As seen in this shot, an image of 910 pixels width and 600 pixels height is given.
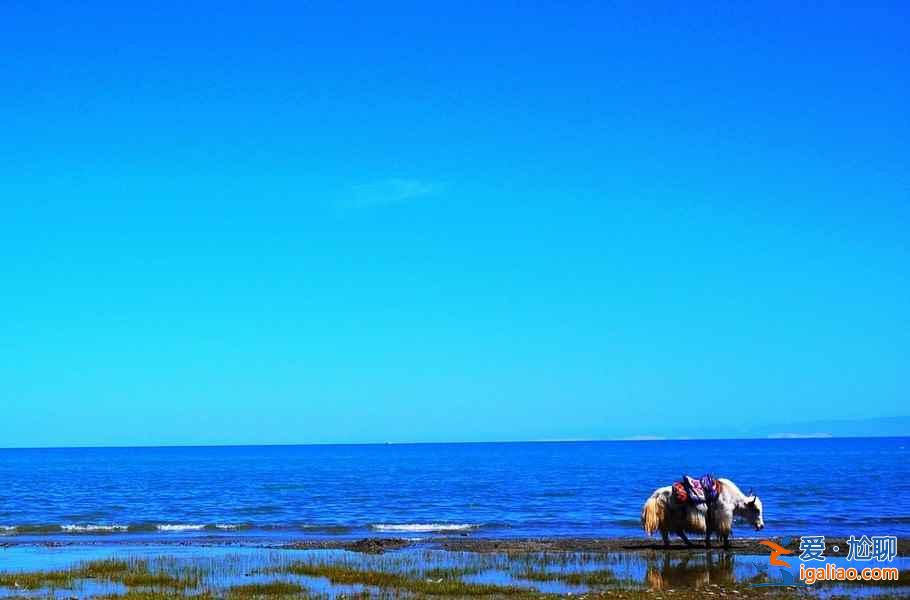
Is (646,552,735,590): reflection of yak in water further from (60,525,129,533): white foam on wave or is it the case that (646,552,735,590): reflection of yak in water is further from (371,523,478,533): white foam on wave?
(60,525,129,533): white foam on wave

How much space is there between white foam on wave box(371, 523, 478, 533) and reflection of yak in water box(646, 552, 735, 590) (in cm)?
1374

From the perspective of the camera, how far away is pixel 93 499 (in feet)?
198

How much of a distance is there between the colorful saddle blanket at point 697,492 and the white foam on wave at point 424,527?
41.6 ft

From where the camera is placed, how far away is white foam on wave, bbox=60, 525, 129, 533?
133 ft

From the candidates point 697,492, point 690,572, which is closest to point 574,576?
point 690,572

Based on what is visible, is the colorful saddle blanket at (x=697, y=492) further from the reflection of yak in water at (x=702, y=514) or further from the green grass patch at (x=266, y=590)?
the green grass patch at (x=266, y=590)

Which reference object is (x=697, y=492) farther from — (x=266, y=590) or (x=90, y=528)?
(x=90, y=528)

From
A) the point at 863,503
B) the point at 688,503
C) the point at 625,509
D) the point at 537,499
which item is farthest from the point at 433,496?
the point at 688,503

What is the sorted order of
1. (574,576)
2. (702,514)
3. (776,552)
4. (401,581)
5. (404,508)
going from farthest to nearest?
1. (404,508)
2. (702,514)
3. (776,552)
4. (574,576)
5. (401,581)

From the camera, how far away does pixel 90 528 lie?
41.2 metres

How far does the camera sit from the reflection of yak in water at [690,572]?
70.0ft

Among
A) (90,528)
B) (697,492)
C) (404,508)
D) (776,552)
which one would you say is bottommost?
(404,508)

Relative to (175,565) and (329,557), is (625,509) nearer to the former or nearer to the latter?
(329,557)

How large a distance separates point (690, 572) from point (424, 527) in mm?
18180
